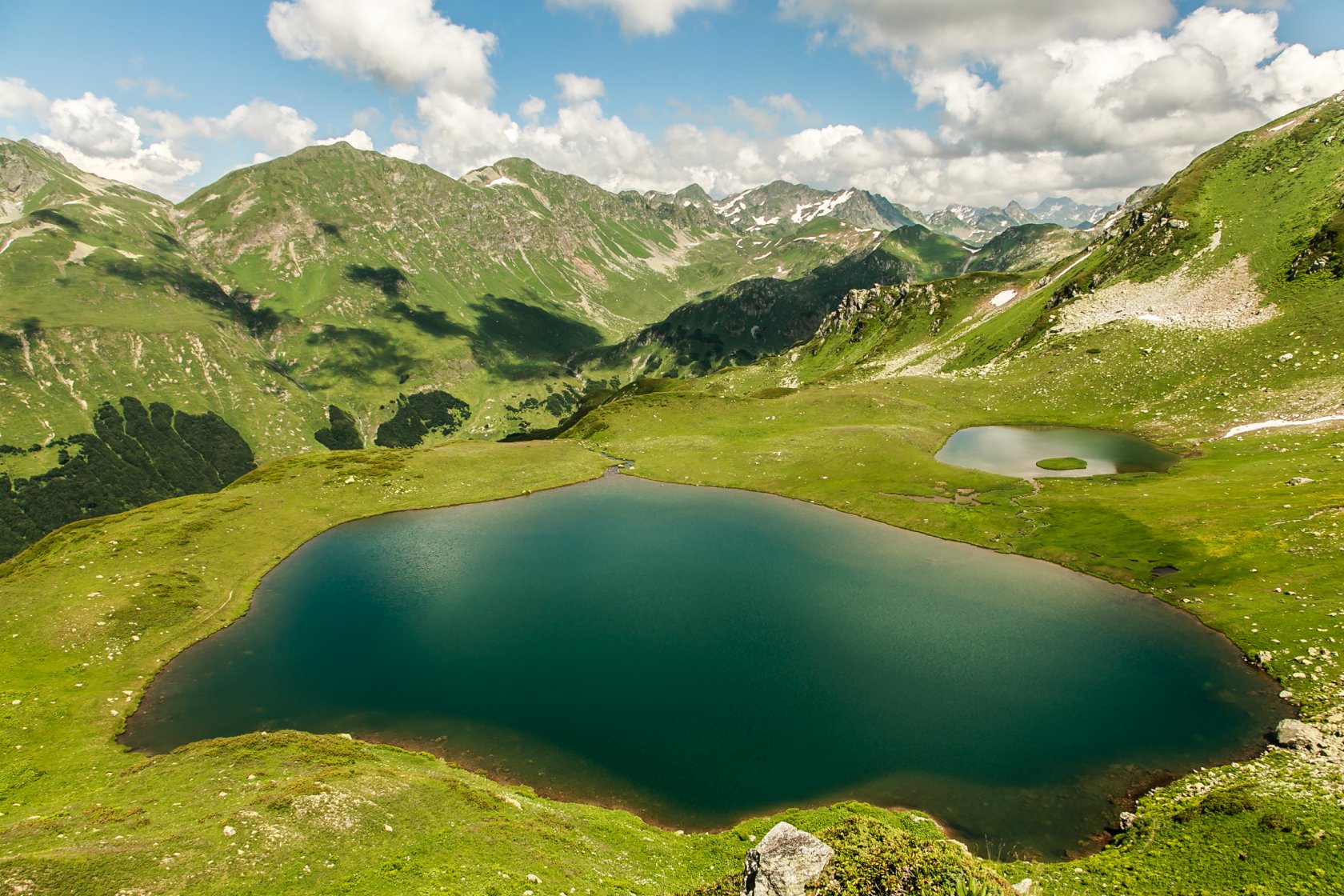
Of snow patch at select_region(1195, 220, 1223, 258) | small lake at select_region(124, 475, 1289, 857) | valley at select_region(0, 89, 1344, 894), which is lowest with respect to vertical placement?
small lake at select_region(124, 475, 1289, 857)

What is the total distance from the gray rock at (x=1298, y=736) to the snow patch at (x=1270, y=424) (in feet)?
229

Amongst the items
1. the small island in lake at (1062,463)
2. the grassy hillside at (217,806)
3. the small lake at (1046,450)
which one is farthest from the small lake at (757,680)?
the small island in lake at (1062,463)

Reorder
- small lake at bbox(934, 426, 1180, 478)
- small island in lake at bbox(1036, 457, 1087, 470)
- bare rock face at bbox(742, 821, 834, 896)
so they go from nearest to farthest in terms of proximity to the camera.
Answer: bare rock face at bbox(742, 821, 834, 896) → small lake at bbox(934, 426, 1180, 478) → small island in lake at bbox(1036, 457, 1087, 470)

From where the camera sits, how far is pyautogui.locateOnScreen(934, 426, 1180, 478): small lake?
84625 mm

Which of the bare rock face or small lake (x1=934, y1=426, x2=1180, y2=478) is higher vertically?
small lake (x1=934, y1=426, x2=1180, y2=478)

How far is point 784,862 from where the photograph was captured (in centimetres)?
1750

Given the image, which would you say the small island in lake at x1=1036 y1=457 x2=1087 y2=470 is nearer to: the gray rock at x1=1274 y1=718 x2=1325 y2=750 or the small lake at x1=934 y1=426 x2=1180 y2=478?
the small lake at x1=934 y1=426 x2=1180 y2=478

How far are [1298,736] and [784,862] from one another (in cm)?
3639

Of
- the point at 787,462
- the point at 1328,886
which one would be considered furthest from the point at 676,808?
the point at 787,462

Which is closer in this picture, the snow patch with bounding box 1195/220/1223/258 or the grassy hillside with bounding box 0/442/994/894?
the grassy hillside with bounding box 0/442/994/894

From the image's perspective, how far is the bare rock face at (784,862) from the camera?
56.2 ft

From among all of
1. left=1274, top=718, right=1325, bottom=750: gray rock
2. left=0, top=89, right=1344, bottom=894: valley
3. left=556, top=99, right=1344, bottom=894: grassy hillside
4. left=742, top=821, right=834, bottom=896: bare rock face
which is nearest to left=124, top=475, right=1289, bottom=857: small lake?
left=1274, top=718, right=1325, bottom=750: gray rock

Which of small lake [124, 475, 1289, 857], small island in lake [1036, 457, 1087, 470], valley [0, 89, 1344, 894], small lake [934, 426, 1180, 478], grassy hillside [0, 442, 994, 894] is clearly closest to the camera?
grassy hillside [0, 442, 994, 894]

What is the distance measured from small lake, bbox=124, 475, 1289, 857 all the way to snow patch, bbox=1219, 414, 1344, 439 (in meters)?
53.4
